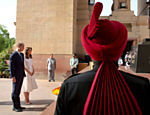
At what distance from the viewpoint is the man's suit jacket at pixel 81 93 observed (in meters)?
1.08

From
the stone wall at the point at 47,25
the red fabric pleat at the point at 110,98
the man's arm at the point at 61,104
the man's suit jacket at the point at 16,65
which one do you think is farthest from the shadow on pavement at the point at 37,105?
the stone wall at the point at 47,25

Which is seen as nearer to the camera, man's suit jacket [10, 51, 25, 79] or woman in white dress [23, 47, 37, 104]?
man's suit jacket [10, 51, 25, 79]

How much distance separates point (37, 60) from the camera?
461 inches

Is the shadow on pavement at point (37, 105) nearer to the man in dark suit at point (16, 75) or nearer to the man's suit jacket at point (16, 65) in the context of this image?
Answer: the man in dark suit at point (16, 75)

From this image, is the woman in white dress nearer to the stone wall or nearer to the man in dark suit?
the man in dark suit

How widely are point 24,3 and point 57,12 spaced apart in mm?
2387

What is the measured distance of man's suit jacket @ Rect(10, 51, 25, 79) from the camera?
14.9 feet

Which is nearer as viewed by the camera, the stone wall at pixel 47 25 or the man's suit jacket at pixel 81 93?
the man's suit jacket at pixel 81 93

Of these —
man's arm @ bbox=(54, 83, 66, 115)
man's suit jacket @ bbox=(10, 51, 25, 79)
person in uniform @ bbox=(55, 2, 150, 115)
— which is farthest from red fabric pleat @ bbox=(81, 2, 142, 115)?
man's suit jacket @ bbox=(10, 51, 25, 79)

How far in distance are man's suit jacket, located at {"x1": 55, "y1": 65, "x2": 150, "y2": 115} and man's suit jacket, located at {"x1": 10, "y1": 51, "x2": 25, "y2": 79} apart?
3.72 meters

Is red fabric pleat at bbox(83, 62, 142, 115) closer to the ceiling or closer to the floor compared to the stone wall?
closer to the floor

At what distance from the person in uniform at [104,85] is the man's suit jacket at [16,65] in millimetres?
A: 3724

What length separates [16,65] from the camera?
4641 millimetres

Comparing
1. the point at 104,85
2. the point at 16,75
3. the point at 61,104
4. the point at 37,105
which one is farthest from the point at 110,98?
the point at 37,105
